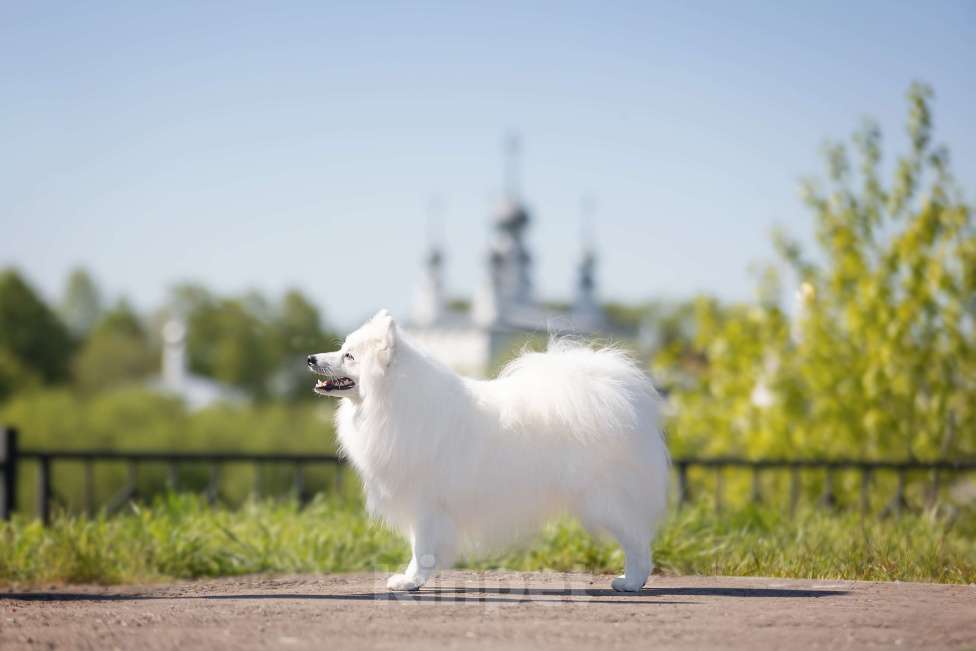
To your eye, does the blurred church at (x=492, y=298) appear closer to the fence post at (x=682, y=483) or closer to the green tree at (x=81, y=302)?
the green tree at (x=81, y=302)

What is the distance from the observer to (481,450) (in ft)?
21.8

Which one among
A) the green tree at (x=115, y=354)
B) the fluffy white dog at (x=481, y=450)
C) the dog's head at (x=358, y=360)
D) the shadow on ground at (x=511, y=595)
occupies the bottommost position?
the green tree at (x=115, y=354)

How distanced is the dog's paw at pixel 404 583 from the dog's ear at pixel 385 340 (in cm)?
130

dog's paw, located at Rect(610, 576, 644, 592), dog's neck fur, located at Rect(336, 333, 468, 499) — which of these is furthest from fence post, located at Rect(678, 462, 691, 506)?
dog's neck fur, located at Rect(336, 333, 468, 499)

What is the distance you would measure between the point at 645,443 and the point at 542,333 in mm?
1665

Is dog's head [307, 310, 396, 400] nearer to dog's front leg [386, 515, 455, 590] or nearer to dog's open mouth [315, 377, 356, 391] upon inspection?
dog's open mouth [315, 377, 356, 391]

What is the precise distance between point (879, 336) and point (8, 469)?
35.8ft

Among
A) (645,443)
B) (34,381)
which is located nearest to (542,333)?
(645,443)

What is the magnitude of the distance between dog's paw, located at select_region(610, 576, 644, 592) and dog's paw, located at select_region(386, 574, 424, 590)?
125cm

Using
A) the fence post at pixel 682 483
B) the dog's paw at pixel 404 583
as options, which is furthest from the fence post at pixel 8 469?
the fence post at pixel 682 483

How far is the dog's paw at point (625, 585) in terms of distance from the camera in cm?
689

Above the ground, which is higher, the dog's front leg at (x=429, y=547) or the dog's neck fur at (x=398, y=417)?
the dog's neck fur at (x=398, y=417)

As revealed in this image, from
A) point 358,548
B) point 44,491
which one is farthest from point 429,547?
point 44,491

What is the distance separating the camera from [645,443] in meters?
6.88
